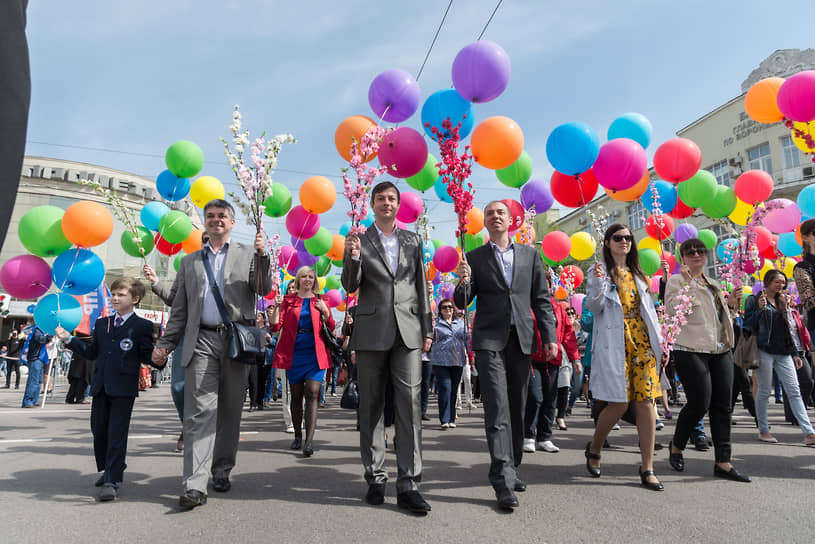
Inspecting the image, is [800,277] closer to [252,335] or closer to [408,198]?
[252,335]

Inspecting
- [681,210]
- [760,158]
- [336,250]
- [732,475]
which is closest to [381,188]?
[732,475]

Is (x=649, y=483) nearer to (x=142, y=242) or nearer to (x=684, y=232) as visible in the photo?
(x=142, y=242)

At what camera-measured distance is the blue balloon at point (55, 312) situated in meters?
7.61

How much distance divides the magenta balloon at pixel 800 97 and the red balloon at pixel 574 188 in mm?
2758

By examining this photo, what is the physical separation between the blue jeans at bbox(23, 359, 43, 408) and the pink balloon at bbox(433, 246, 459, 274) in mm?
9671

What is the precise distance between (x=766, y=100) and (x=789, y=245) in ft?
16.9

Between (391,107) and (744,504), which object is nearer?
(744,504)

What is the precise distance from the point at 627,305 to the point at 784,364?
11.7ft

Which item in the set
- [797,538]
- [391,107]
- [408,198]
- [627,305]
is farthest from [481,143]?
[797,538]

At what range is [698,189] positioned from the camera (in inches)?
394

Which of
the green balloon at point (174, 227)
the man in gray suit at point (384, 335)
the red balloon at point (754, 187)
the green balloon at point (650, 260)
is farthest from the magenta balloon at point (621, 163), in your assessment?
the green balloon at point (174, 227)

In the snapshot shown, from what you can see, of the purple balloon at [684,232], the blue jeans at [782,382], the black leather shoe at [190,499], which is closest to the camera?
the black leather shoe at [190,499]

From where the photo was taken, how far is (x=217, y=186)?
10.0 meters

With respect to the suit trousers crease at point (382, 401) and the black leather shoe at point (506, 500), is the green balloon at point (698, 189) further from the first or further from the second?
the black leather shoe at point (506, 500)
